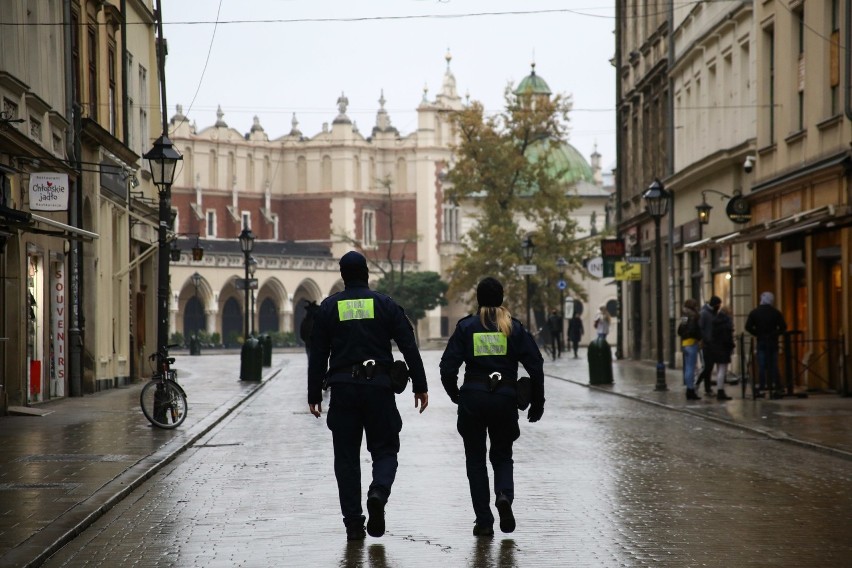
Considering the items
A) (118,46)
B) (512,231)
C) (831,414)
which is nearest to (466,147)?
(512,231)

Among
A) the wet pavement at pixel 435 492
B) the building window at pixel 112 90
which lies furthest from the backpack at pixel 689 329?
the building window at pixel 112 90

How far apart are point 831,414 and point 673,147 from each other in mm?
19653

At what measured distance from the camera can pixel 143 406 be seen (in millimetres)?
18922

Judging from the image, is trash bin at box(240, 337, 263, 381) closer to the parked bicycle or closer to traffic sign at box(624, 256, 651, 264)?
traffic sign at box(624, 256, 651, 264)

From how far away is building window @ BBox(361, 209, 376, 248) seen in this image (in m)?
118

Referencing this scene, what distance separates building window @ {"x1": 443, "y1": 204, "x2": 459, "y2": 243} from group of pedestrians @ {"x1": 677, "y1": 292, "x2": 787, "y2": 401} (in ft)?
300

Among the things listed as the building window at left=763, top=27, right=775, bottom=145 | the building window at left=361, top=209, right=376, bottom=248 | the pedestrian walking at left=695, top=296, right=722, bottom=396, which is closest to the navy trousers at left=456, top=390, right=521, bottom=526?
the pedestrian walking at left=695, top=296, right=722, bottom=396

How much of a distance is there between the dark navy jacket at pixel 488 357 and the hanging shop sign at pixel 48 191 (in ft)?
41.3

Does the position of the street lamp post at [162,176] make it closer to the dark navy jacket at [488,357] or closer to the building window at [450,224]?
the dark navy jacket at [488,357]

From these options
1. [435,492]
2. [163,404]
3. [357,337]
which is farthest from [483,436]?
[163,404]

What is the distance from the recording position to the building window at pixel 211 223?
375 feet

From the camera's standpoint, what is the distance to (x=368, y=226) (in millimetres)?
118438

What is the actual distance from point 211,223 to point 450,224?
18546 mm

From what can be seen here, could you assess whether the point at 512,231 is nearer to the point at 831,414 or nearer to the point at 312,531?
the point at 831,414
